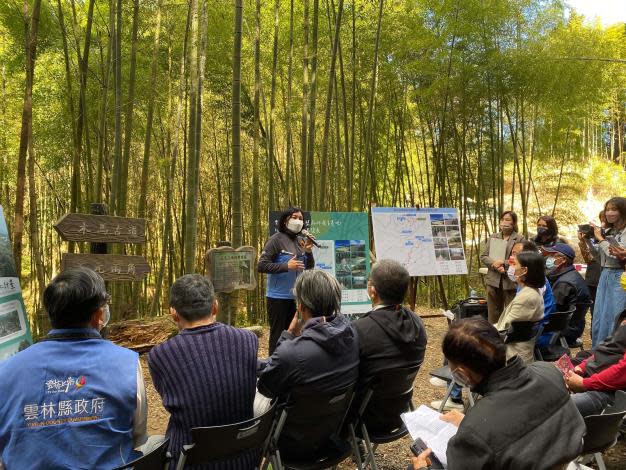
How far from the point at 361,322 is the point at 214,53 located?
5.32m

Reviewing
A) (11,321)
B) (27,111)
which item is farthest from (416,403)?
(27,111)

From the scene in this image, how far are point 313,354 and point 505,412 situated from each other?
2.21 feet

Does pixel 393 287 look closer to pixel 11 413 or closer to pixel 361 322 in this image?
pixel 361 322

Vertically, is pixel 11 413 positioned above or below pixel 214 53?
below

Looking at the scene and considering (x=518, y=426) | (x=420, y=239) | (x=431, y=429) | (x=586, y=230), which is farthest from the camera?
(x=420, y=239)

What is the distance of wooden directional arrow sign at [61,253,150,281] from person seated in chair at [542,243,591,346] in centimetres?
278

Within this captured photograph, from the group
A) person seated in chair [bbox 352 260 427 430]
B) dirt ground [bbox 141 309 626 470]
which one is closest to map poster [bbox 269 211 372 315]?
dirt ground [bbox 141 309 626 470]

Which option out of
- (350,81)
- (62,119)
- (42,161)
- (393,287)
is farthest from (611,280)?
(42,161)

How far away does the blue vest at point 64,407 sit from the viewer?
120 centimetres

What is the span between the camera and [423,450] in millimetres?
1381

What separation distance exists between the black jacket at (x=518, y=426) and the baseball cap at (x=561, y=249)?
2.77m

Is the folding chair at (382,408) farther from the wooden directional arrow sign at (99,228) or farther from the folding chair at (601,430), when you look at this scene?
the wooden directional arrow sign at (99,228)

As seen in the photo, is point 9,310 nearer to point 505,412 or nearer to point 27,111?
point 27,111

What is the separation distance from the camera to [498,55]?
587cm
